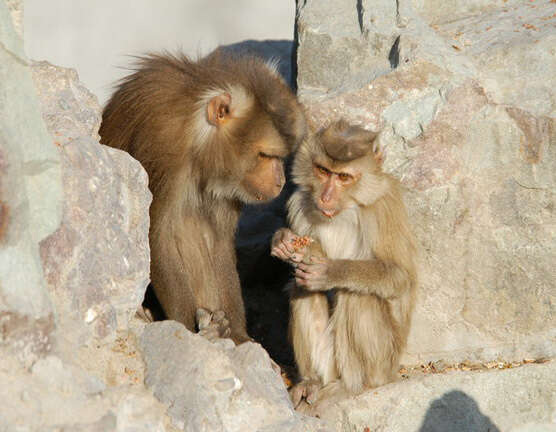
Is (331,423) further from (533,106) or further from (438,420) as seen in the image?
(533,106)

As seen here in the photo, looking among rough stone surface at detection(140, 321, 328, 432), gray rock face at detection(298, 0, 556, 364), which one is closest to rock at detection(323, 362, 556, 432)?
gray rock face at detection(298, 0, 556, 364)

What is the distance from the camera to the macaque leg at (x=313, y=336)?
5.35 meters

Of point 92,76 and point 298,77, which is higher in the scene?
point 298,77

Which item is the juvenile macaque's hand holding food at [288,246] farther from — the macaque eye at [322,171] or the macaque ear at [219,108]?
the macaque ear at [219,108]

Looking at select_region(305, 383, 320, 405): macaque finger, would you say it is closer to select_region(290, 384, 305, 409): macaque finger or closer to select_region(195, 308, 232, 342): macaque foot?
select_region(290, 384, 305, 409): macaque finger

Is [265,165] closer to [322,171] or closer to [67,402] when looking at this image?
[322,171]

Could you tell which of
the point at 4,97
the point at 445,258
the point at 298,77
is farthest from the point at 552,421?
the point at 4,97

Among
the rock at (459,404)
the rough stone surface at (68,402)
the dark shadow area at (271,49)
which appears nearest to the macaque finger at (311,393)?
the rock at (459,404)

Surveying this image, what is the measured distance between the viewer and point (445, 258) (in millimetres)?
5602

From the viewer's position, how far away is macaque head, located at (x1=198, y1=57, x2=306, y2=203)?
4961mm

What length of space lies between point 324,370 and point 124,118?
72.0 inches

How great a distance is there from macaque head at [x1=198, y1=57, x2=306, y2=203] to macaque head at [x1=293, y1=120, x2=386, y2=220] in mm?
126

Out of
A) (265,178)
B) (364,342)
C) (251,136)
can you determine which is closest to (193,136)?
(251,136)

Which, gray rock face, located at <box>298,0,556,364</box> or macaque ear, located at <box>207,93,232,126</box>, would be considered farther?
gray rock face, located at <box>298,0,556,364</box>
